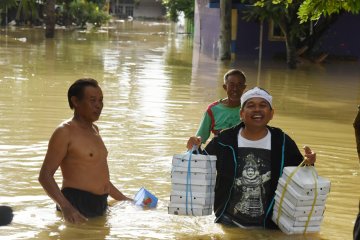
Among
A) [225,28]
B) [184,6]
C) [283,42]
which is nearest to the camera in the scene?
[225,28]

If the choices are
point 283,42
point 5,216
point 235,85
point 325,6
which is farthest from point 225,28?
point 325,6

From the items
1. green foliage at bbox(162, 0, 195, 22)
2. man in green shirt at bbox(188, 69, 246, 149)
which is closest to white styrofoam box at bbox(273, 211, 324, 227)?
man in green shirt at bbox(188, 69, 246, 149)

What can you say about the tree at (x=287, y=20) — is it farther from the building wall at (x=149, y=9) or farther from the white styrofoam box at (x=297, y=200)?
the building wall at (x=149, y=9)

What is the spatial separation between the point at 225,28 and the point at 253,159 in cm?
1967

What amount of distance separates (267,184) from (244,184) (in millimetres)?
164

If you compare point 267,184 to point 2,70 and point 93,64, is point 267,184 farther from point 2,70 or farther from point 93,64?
point 93,64

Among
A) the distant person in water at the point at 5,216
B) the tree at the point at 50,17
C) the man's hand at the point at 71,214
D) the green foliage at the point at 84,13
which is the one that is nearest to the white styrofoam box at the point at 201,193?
the man's hand at the point at 71,214

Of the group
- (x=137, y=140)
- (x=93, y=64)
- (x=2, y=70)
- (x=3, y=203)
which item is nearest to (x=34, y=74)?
(x=2, y=70)

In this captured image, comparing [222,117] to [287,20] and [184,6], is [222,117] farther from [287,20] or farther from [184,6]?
[184,6]

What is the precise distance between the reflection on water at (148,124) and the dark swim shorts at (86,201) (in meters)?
0.09

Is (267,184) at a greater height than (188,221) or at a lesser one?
greater

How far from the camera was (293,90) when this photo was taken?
16.8 m

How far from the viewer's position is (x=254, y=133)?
491 centimetres

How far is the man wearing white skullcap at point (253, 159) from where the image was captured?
4852 mm
